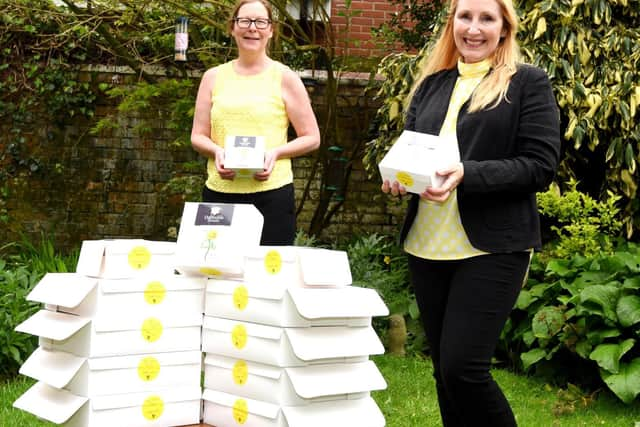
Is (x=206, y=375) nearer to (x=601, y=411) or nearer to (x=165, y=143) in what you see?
(x=601, y=411)

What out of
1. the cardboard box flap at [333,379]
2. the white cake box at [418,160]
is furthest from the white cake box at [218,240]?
the white cake box at [418,160]

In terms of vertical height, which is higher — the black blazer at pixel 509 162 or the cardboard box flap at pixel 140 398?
the black blazer at pixel 509 162

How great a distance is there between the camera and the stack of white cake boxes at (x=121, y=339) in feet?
9.00

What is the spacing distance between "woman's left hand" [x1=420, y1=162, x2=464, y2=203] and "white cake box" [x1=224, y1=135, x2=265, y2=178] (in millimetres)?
983

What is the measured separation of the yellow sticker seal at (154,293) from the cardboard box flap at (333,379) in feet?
1.66

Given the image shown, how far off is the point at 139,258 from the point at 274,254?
458 mm

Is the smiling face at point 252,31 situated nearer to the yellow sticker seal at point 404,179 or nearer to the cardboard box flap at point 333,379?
the yellow sticker seal at point 404,179

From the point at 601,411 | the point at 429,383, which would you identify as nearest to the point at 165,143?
the point at 429,383

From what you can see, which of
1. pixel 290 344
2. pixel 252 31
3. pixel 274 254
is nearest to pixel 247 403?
pixel 290 344

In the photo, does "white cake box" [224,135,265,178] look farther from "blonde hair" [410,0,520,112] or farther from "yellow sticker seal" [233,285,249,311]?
"blonde hair" [410,0,520,112]

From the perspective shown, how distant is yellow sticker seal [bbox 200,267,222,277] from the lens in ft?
9.41

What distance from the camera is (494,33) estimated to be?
272 centimetres

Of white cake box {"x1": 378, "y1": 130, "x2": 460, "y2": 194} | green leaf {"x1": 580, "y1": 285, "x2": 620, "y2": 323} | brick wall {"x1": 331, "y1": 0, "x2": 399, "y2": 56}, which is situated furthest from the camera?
brick wall {"x1": 331, "y1": 0, "x2": 399, "y2": 56}

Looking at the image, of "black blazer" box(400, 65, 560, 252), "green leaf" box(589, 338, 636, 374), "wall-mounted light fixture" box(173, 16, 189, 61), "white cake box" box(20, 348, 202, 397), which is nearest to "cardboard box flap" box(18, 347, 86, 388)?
"white cake box" box(20, 348, 202, 397)
